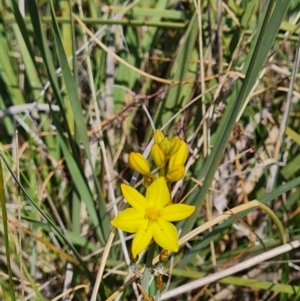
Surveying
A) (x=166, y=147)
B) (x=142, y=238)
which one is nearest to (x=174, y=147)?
(x=166, y=147)

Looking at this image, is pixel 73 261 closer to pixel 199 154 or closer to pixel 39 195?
pixel 39 195

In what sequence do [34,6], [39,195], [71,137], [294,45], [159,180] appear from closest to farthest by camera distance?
1. [159,180]
2. [34,6]
3. [71,137]
4. [39,195]
5. [294,45]

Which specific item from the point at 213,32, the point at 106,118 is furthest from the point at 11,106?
the point at 213,32

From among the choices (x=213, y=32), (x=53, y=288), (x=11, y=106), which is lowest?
(x=53, y=288)

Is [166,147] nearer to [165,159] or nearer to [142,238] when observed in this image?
[165,159]

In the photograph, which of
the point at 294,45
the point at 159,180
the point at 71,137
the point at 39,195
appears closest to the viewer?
the point at 159,180
